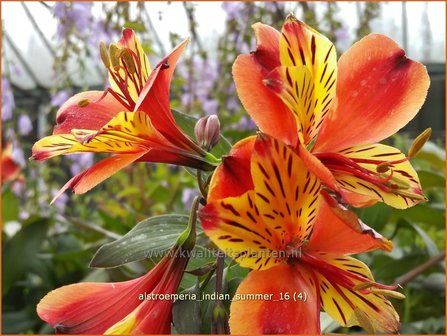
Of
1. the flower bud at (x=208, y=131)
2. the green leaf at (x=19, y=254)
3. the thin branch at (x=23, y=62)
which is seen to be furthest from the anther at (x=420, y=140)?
the thin branch at (x=23, y=62)

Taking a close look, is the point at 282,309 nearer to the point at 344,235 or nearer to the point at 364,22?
the point at 344,235

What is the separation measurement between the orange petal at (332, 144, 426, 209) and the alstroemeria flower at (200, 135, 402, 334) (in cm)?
2

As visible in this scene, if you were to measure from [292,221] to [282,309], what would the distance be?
0.05 meters

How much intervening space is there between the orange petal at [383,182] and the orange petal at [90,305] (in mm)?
122

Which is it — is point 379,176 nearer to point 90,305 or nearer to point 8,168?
point 90,305

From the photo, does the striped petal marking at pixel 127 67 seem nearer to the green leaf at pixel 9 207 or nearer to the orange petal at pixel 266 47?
the orange petal at pixel 266 47

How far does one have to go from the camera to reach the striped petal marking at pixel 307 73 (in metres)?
0.35

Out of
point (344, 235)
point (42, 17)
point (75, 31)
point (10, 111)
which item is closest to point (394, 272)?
point (344, 235)

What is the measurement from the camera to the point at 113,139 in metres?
0.36

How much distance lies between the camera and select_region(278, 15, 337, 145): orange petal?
36cm

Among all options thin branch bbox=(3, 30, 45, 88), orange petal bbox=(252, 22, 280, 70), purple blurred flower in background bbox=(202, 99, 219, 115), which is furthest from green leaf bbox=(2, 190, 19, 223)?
thin branch bbox=(3, 30, 45, 88)

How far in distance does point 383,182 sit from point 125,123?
16cm

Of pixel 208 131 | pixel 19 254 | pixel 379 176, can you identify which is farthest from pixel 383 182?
pixel 19 254

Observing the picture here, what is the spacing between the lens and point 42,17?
15.1 ft
